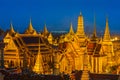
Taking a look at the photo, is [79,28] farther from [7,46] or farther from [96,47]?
[7,46]

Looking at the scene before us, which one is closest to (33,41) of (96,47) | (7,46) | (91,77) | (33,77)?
(7,46)

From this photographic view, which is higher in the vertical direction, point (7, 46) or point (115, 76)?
point (7, 46)

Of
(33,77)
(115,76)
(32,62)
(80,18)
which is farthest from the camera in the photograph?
(80,18)

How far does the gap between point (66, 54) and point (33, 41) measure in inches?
95.8

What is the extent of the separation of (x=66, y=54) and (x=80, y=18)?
2515mm

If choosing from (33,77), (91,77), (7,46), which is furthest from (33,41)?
(33,77)

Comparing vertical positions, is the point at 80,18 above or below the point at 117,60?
above

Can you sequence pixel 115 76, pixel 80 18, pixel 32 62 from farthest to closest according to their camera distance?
pixel 80 18
pixel 32 62
pixel 115 76

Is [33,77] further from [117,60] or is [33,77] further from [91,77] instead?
[117,60]

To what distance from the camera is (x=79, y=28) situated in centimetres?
3278

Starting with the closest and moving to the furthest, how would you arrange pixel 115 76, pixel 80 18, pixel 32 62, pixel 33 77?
pixel 33 77 < pixel 115 76 < pixel 32 62 < pixel 80 18

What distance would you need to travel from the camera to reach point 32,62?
30.6 meters

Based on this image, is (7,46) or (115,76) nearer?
(115,76)

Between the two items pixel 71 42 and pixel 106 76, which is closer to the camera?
pixel 106 76
